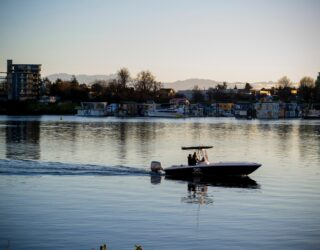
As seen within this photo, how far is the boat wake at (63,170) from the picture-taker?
5166cm

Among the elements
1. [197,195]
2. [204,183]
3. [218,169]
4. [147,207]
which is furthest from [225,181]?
[147,207]

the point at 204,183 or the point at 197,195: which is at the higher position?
the point at 204,183

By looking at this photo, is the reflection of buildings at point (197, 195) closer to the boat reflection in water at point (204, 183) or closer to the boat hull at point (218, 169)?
the boat reflection in water at point (204, 183)

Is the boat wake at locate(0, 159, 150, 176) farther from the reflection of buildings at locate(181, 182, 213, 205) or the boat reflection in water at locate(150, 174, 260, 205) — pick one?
the reflection of buildings at locate(181, 182, 213, 205)

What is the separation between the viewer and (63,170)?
53125 mm

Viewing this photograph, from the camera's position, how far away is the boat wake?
5166 cm

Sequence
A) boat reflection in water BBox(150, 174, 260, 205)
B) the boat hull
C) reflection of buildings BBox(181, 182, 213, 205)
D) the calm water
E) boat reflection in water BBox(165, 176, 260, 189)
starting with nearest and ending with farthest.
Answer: the calm water → reflection of buildings BBox(181, 182, 213, 205) → boat reflection in water BBox(150, 174, 260, 205) → boat reflection in water BBox(165, 176, 260, 189) → the boat hull

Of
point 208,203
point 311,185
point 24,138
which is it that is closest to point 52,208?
point 208,203

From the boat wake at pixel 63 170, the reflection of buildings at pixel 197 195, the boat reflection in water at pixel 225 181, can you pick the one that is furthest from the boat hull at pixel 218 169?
the boat wake at pixel 63 170

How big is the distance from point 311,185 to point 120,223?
20.4 m

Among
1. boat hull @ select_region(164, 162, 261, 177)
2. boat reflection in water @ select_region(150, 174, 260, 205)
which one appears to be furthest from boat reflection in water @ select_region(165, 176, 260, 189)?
boat hull @ select_region(164, 162, 261, 177)

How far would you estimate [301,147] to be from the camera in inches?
3393

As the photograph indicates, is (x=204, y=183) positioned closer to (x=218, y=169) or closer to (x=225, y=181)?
(x=218, y=169)

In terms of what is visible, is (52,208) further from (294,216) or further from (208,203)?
(294,216)
